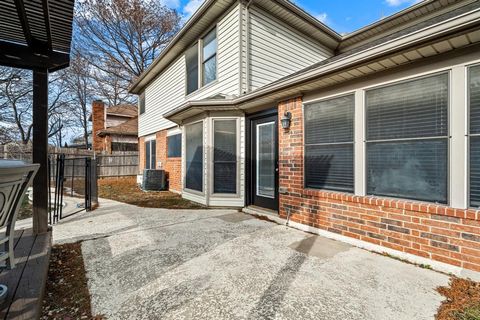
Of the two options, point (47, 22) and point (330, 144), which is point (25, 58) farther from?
point (330, 144)

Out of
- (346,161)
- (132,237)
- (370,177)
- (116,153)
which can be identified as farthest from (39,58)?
(116,153)

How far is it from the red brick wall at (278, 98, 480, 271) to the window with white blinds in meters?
0.22

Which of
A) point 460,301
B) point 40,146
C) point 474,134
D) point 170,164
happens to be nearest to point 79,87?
point 170,164

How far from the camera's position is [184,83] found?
873 cm

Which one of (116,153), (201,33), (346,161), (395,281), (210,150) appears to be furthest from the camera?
(116,153)

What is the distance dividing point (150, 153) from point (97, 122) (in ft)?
30.6

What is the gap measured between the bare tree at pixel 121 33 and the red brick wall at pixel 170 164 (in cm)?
1016

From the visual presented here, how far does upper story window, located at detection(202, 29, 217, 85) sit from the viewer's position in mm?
7086

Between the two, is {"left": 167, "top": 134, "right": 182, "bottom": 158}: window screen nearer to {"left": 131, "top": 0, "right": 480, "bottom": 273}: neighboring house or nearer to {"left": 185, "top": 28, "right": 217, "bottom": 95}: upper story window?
{"left": 131, "top": 0, "right": 480, "bottom": 273}: neighboring house

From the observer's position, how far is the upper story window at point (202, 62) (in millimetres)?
7164

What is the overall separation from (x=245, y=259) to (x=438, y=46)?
3.36m

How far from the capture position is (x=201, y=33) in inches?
296

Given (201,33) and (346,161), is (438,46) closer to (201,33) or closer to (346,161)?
(346,161)

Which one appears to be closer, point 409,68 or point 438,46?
point 438,46
